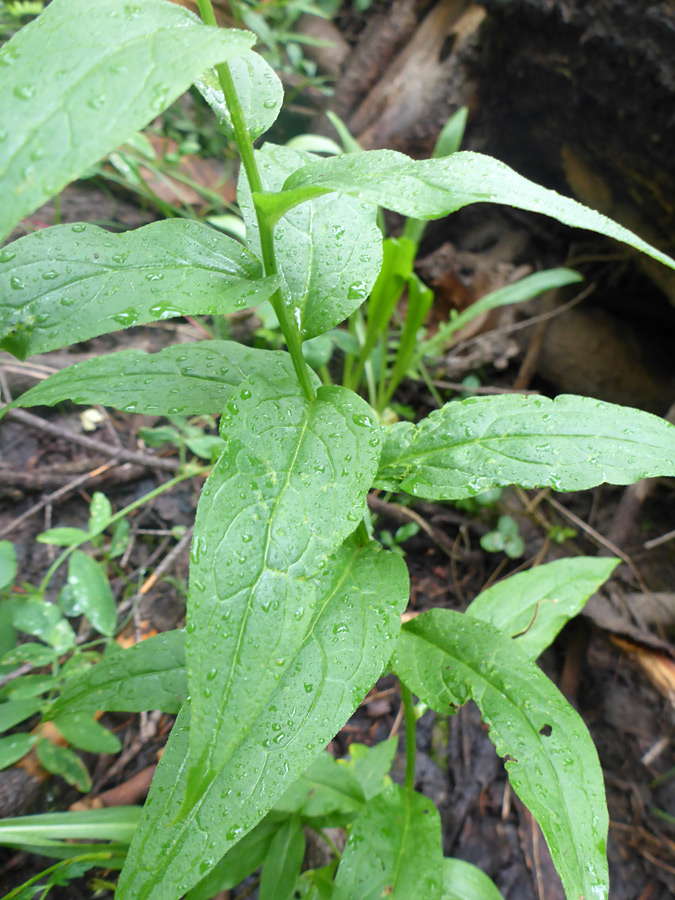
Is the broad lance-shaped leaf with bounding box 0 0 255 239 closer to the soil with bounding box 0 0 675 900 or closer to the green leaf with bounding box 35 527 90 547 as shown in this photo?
the green leaf with bounding box 35 527 90 547

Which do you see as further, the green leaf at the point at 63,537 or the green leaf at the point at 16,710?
the green leaf at the point at 63,537

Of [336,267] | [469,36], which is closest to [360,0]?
[469,36]

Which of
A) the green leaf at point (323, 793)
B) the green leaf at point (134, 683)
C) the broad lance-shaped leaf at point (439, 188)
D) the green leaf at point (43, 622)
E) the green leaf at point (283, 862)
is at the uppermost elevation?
the broad lance-shaped leaf at point (439, 188)

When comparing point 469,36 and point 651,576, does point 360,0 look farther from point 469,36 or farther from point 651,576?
point 651,576

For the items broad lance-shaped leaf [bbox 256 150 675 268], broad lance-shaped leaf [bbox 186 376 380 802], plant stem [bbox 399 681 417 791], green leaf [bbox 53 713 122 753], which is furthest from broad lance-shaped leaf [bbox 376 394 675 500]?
green leaf [bbox 53 713 122 753]

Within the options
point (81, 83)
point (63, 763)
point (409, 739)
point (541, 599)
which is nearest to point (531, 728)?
point (409, 739)

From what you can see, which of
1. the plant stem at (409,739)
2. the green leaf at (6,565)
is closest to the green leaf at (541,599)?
the plant stem at (409,739)

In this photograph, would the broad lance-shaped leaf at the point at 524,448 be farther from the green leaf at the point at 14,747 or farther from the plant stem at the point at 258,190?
the green leaf at the point at 14,747

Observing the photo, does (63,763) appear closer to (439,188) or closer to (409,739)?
(409,739)
